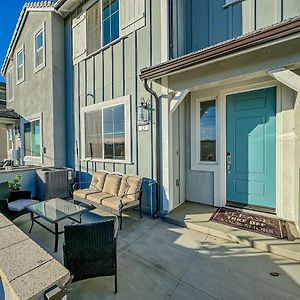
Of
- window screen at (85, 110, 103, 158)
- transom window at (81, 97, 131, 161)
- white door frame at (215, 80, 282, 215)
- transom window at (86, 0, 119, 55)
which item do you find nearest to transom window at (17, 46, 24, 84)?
transom window at (86, 0, 119, 55)

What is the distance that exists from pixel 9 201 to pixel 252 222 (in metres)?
4.98

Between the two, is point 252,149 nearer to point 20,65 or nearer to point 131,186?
point 131,186

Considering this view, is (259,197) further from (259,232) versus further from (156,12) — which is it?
(156,12)

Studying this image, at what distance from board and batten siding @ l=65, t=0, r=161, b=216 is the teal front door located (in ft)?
5.96

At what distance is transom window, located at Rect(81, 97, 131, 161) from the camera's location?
5262mm

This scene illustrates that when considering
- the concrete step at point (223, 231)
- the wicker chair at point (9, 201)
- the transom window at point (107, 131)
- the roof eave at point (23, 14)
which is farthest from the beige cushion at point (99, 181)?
the roof eave at point (23, 14)

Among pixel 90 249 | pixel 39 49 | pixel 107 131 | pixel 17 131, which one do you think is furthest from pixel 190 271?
pixel 17 131

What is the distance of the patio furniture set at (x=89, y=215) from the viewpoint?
2100mm

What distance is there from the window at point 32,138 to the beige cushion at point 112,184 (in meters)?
4.30

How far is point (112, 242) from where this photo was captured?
7.29 ft

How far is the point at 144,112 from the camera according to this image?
4.77 m

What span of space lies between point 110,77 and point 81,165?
2.92 m

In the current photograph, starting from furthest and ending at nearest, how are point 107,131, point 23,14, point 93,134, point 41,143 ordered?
point 23,14
point 41,143
point 93,134
point 107,131

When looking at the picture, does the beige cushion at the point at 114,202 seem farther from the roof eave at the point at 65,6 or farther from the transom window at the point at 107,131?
the roof eave at the point at 65,6
